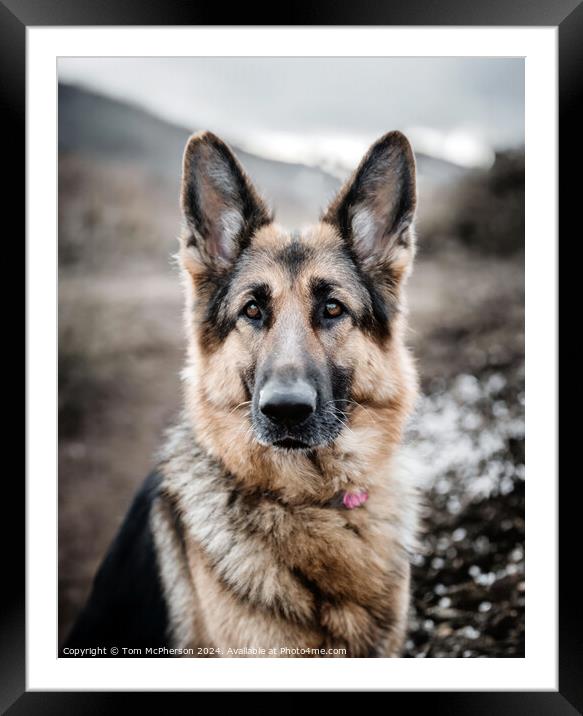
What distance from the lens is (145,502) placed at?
2938 millimetres

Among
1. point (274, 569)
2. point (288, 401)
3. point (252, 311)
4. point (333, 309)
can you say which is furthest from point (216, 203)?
point (274, 569)

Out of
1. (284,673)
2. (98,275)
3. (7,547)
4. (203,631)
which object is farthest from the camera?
(98,275)

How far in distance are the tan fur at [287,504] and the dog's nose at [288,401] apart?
0.63ft

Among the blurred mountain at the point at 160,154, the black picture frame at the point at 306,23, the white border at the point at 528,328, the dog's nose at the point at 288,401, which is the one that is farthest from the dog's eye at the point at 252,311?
the black picture frame at the point at 306,23

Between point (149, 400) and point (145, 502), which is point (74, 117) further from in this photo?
point (145, 502)

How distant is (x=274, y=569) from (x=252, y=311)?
1.20 m

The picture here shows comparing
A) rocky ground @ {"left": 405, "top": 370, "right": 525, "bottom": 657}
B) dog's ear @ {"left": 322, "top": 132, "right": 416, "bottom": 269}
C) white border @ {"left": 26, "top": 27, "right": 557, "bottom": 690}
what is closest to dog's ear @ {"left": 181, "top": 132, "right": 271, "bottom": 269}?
dog's ear @ {"left": 322, "top": 132, "right": 416, "bottom": 269}

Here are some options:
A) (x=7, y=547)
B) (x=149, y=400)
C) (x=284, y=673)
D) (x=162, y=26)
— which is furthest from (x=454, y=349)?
(x=7, y=547)

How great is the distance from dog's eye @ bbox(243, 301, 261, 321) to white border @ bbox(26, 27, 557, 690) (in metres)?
1.30

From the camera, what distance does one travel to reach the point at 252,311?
2.75 meters

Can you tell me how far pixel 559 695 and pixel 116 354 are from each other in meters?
3.34

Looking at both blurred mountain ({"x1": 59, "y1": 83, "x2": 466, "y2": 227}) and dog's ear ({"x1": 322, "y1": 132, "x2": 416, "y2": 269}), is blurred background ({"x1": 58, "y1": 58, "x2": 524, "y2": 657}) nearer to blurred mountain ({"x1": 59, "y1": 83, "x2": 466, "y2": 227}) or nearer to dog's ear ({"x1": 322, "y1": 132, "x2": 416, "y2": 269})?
blurred mountain ({"x1": 59, "y1": 83, "x2": 466, "y2": 227})

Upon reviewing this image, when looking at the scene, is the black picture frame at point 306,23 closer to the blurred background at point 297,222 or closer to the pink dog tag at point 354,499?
the blurred background at point 297,222

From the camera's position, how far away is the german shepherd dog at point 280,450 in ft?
8.77
